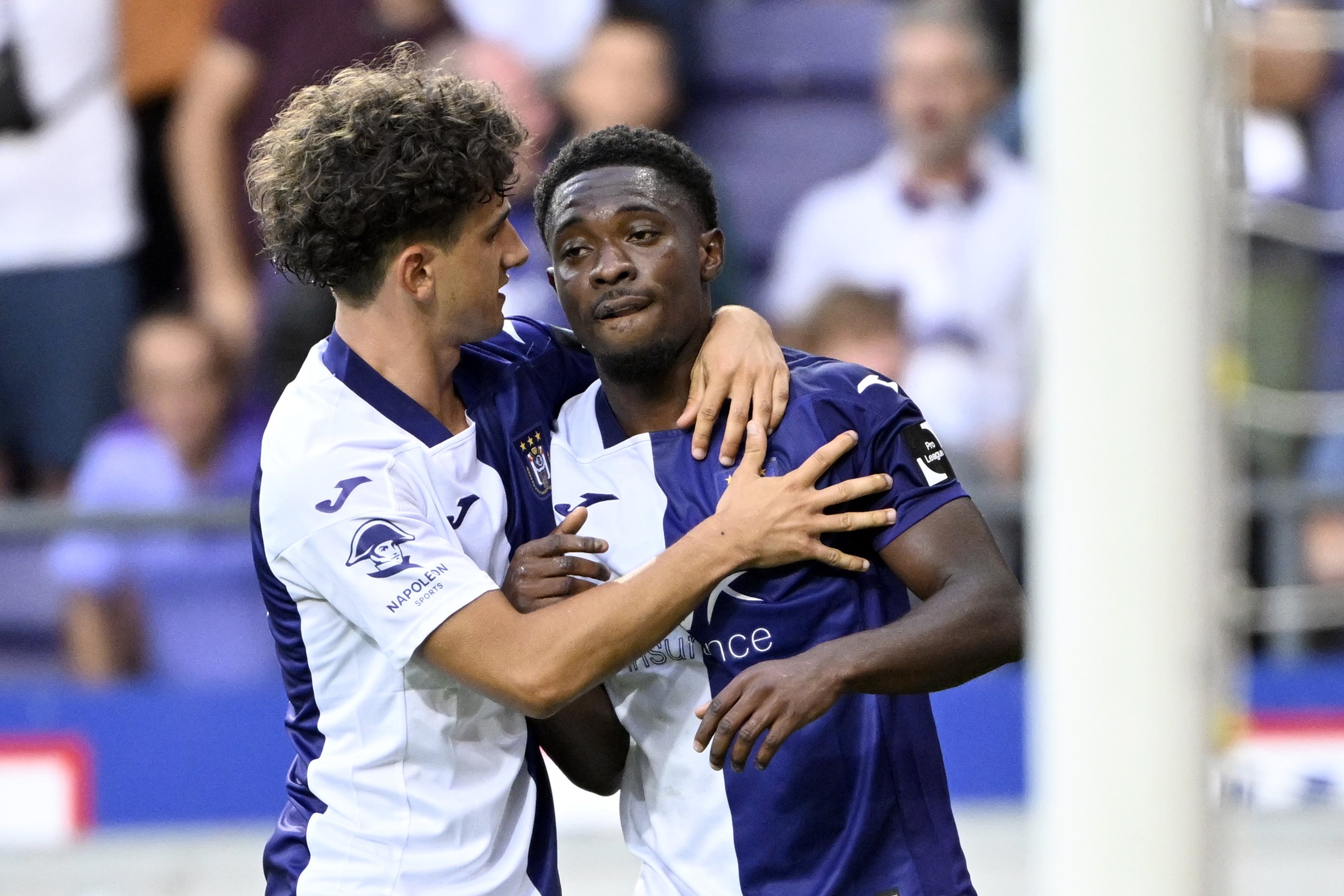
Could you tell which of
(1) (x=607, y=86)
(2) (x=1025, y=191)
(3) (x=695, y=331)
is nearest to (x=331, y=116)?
(3) (x=695, y=331)

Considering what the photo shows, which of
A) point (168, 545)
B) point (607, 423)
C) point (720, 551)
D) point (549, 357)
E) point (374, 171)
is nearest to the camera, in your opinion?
point (720, 551)

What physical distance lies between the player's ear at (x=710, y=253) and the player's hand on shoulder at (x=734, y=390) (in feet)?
0.31

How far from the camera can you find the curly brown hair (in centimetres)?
218

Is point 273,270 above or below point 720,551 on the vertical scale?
below

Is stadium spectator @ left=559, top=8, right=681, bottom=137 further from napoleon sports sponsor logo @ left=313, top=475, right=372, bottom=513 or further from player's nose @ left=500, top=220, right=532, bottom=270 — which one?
napoleon sports sponsor logo @ left=313, top=475, right=372, bottom=513

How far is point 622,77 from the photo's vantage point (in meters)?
5.67

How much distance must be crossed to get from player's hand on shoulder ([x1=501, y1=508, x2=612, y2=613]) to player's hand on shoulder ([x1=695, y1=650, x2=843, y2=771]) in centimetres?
30

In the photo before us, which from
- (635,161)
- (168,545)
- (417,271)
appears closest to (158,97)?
(168,545)

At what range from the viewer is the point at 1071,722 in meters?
1.38

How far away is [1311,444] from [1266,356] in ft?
1.14

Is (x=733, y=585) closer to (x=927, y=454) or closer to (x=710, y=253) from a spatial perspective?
(x=927, y=454)

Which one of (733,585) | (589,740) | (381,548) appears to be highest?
(381,548)

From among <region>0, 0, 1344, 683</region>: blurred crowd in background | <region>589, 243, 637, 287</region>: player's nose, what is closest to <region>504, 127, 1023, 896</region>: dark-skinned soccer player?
<region>589, 243, 637, 287</region>: player's nose

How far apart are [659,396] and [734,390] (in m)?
0.13
